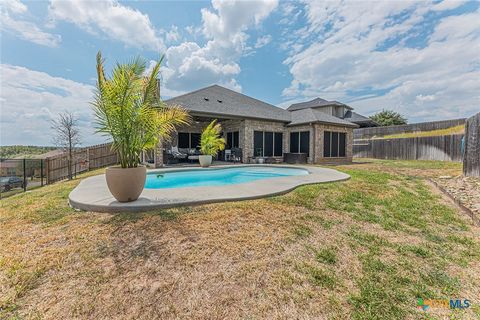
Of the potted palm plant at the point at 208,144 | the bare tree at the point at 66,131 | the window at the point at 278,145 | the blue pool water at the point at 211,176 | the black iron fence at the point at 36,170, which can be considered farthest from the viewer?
the window at the point at 278,145

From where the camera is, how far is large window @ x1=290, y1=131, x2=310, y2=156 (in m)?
15.4

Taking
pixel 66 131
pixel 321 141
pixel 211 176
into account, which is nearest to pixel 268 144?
pixel 321 141

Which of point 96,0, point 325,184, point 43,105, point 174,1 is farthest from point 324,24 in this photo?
point 43,105

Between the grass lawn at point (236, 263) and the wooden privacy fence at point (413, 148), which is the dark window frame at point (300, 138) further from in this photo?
the grass lawn at point (236, 263)

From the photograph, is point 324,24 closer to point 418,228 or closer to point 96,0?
point 96,0

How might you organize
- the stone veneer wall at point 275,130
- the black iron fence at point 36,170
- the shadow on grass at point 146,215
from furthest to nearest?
the stone veneer wall at point 275,130 → the black iron fence at point 36,170 → the shadow on grass at point 146,215

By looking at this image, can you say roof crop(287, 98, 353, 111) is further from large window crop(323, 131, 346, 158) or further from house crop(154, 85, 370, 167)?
large window crop(323, 131, 346, 158)

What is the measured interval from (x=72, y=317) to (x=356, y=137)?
87.4 ft

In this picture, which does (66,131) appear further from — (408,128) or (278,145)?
(408,128)

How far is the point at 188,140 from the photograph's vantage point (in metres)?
16.8

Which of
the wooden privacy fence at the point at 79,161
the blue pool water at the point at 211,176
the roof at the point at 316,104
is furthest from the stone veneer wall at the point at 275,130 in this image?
the roof at the point at 316,104

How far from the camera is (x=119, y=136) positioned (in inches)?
174

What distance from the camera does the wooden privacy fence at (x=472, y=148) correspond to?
7.24 m

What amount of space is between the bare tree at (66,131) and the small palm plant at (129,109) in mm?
10333
